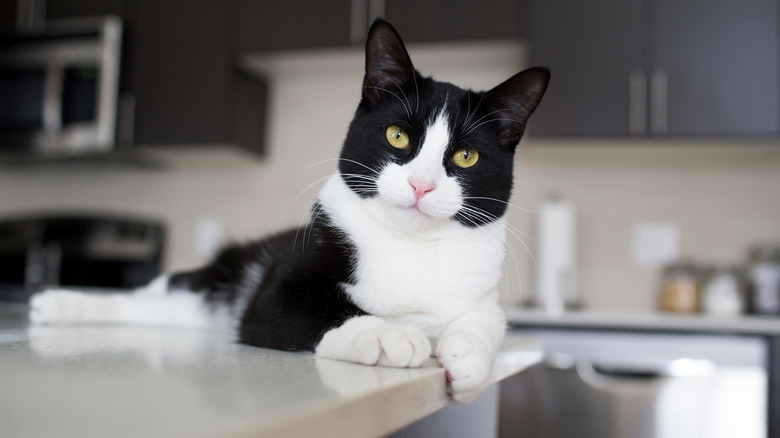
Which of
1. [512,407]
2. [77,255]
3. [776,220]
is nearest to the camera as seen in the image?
→ [512,407]

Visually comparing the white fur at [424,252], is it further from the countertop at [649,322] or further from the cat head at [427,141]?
the countertop at [649,322]

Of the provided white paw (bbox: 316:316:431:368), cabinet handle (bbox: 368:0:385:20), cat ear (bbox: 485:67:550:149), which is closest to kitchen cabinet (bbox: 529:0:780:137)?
cabinet handle (bbox: 368:0:385:20)

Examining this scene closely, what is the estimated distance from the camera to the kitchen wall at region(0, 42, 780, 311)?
2445 mm

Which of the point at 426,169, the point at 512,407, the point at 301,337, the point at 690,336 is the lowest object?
the point at 512,407

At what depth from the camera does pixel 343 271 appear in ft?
2.58

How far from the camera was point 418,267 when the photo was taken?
789 millimetres

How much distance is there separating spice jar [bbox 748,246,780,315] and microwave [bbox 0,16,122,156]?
2.53 m

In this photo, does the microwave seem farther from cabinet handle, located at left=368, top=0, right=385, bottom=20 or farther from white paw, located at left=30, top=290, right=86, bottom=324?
white paw, located at left=30, top=290, right=86, bottom=324

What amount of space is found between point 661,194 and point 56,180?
2.83 metres

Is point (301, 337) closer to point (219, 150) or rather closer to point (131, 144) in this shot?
point (219, 150)

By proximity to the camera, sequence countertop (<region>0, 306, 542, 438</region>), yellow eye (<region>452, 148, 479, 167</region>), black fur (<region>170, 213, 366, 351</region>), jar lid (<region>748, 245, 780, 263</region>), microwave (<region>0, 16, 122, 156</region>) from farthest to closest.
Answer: microwave (<region>0, 16, 122, 156</region>)
jar lid (<region>748, 245, 780, 263</region>)
yellow eye (<region>452, 148, 479, 167</region>)
black fur (<region>170, 213, 366, 351</region>)
countertop (<region>0, 306, 542, 438</region>)

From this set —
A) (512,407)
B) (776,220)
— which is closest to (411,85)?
(512,407)

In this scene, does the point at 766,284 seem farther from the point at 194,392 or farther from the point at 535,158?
the point at 194,392

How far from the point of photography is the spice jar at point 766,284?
2.23 meters
